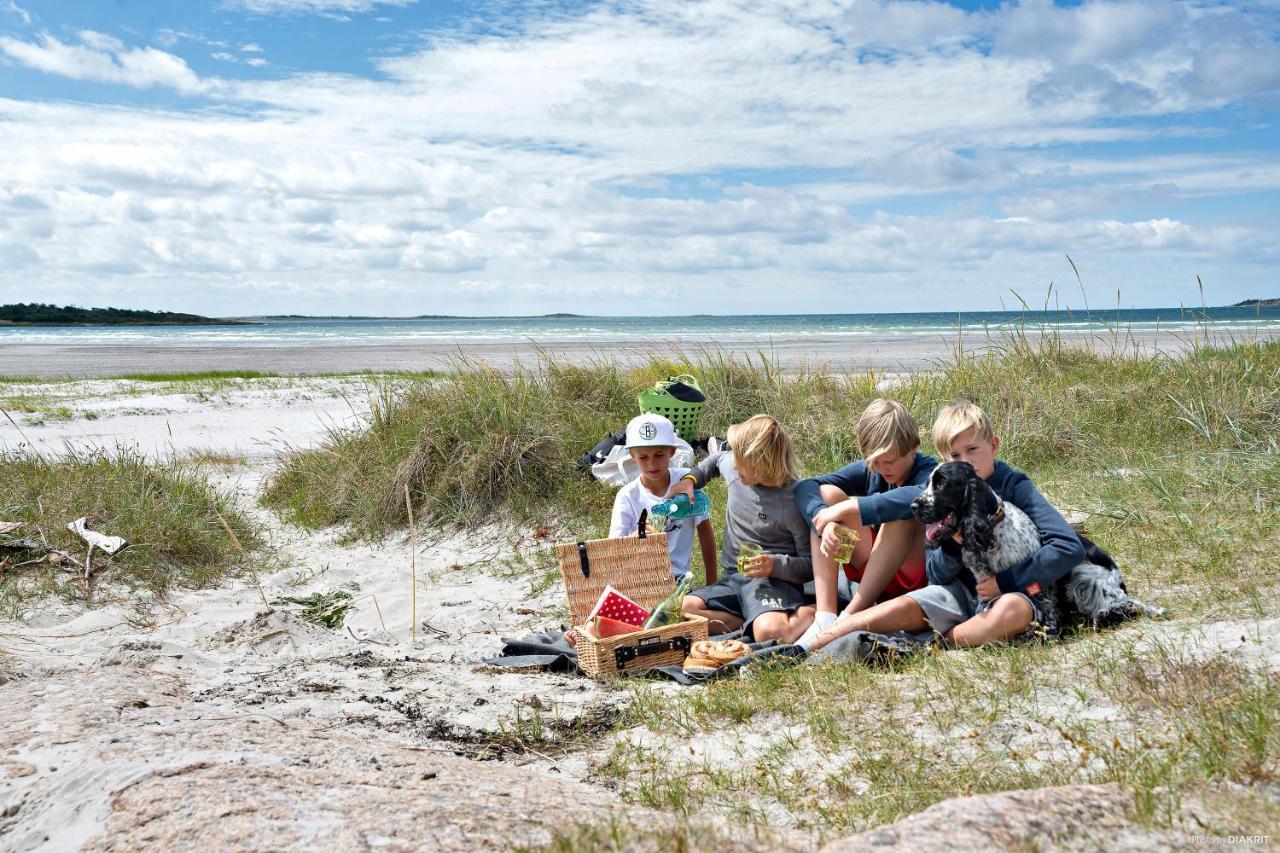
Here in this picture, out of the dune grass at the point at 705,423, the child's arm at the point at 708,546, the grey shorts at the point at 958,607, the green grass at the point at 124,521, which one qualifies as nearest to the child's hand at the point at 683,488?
the child's arm at the point at 708,546

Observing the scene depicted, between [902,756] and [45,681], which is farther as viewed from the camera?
[45,681]

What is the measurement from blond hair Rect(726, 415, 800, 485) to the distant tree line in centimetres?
8291

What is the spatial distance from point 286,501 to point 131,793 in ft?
21.9

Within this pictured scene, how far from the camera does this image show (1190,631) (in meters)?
4.12

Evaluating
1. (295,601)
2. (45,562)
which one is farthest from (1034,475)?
(45,562)

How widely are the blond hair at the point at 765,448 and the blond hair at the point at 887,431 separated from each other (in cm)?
41

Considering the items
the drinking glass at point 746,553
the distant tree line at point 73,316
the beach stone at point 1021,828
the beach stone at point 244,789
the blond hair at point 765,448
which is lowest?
the beach stone at point 244,789

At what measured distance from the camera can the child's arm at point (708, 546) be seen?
19.2 feet

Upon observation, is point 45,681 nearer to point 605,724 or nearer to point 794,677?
point 605,724

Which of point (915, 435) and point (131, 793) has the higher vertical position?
point (915, 435)

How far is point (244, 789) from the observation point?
110 inches

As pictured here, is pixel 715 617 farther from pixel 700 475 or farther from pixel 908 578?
pixel 908 578

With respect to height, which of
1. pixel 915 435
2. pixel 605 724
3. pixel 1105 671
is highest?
pixel 915 435

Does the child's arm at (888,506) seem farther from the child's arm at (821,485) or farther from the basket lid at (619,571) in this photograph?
the basket lid at (619,571)
